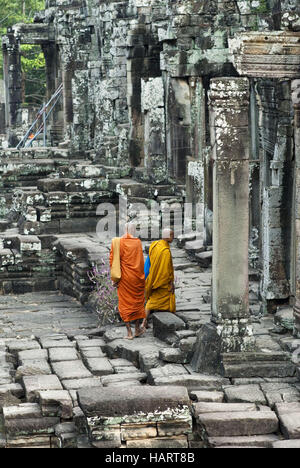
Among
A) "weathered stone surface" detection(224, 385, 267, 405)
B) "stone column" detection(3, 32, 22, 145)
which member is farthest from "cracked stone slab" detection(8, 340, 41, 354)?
"stone column" detection(3, 32, 22, 145)

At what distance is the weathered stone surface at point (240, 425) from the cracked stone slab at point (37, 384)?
1935 millimetres

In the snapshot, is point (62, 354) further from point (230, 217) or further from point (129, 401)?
point (129, 401)

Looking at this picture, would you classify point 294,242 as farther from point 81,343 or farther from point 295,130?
point 81,343

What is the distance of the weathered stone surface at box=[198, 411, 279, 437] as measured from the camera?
31.8ft

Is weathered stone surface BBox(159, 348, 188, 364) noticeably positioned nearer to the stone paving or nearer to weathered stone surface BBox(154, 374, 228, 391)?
the stone paving

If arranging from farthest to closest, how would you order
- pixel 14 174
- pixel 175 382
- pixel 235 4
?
pixel 14 174
pixel 235 4
pixel 175 382

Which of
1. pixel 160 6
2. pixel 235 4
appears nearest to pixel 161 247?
pixel 235 4

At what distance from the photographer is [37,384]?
1118cm

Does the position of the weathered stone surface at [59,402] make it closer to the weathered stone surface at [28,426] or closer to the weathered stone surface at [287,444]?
the weathered stone surface at [28,426]

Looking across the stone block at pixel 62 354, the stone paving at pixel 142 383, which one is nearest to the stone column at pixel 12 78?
the stone paving at pixel 142 383

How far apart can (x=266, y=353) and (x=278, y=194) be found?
8.25 feet

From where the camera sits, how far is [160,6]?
20.4 m

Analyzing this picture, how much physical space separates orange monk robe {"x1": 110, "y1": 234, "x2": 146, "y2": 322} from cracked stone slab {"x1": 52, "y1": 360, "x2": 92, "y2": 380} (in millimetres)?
1063

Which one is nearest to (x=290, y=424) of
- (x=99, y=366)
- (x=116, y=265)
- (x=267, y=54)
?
(x=99, y=366)
